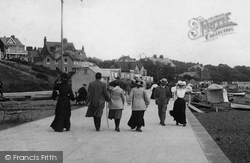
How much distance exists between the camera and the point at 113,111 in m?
11.1

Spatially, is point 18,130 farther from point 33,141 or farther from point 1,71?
point 1,71

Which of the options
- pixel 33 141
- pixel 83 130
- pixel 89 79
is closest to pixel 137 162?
pixel 33 141

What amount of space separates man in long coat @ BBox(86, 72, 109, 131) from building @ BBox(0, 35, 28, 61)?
90224 mm

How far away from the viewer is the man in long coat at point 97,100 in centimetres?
1083

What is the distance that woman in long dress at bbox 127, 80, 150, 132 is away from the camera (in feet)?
36.0

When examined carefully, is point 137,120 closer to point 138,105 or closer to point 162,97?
point 138,105

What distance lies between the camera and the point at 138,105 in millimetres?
11195

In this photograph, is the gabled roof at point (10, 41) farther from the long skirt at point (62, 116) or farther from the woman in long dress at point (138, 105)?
the woman in long dress at point (138, 105)

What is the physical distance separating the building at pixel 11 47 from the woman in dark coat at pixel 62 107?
8988cm

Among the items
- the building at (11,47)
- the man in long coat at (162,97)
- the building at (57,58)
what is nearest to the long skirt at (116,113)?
the man in long coat at (162,97)

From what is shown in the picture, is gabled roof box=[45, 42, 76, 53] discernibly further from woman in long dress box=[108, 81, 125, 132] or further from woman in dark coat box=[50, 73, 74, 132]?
woman in long dress box=[108, 81, 125, 132]

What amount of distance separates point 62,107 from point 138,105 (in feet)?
7.80

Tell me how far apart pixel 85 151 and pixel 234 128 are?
6723mm

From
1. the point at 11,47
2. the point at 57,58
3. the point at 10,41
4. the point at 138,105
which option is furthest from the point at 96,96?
the point at 11,47
